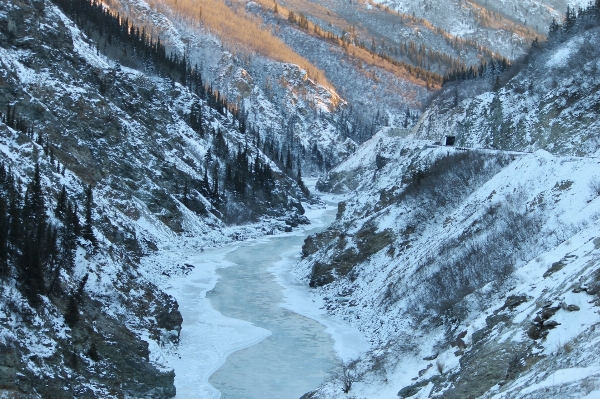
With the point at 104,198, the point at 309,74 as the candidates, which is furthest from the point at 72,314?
the point at 309,74

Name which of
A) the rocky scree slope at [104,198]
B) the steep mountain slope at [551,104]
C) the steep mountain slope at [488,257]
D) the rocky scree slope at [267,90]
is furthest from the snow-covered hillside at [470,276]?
the rocky scree slope at [267,90]

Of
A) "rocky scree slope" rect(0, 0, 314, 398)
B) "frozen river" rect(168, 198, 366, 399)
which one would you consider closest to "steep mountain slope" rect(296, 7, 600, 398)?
"frozen river" rect(168, 198, 366, 399)

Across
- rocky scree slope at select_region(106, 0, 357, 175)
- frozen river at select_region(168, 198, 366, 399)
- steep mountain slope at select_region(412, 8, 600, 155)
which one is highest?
steep mountain slope at select_region(412, 8, 600, 155)

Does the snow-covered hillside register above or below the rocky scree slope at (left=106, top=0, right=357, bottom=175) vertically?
above

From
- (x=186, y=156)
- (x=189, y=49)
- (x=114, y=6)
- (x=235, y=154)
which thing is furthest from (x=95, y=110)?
(x=189, y=49)

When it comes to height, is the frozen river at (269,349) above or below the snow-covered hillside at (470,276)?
below

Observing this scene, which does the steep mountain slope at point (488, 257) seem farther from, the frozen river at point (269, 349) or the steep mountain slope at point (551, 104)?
the frozen river at point (269, 349)

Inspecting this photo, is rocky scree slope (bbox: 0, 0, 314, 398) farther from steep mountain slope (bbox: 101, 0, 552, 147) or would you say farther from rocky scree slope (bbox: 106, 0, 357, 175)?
steep mountain slope (bbox: 101, 0, 552, 147)
